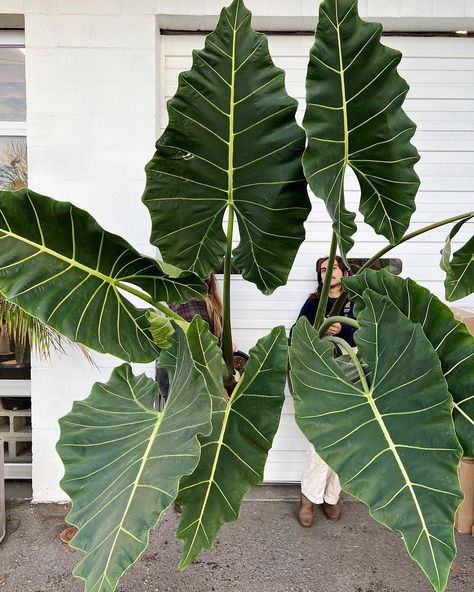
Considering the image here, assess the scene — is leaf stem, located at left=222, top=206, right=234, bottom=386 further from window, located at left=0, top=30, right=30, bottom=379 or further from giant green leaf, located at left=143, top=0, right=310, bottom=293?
window, located at left=0, top=30, right=30, bottom=379

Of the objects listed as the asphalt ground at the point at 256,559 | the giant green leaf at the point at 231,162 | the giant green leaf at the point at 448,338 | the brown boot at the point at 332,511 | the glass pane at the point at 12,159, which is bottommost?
the asphalt ground at the point at 256,559

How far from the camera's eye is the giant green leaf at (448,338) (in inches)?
28.3

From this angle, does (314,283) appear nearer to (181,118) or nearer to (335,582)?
(335,582)

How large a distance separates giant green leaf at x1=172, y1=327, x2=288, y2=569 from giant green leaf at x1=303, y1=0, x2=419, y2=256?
0.29 m

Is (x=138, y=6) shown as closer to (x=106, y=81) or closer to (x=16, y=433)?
(x=106, y=81)

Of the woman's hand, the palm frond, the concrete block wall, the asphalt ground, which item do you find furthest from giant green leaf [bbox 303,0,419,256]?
the concrete block wall

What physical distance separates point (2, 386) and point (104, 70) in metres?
1.86

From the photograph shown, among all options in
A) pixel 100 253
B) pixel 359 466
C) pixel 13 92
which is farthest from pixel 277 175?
pixel 13 92

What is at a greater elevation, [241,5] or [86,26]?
[86,26]

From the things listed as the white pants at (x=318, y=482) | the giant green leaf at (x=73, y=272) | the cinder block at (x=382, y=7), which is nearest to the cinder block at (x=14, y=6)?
the cinder block at (x=382, y=7)

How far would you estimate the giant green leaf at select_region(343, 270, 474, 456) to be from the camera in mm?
718

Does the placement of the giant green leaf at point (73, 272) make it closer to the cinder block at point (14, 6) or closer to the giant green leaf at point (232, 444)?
the giant green leaf at point (232, 444)

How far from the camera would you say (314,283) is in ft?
8.38

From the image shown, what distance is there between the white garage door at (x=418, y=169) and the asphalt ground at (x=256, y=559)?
0.46m
